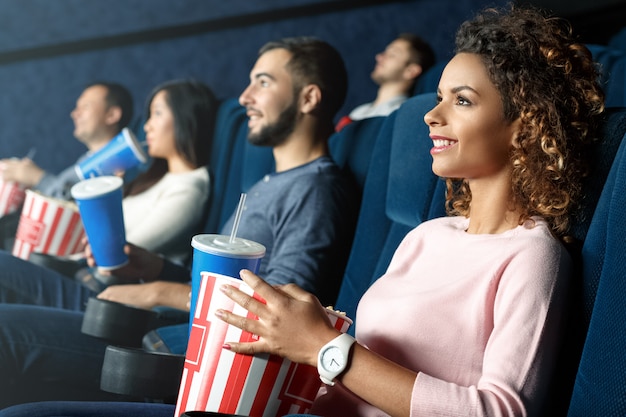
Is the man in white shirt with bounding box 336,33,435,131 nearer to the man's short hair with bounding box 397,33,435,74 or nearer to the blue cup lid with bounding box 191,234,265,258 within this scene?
the man's short hair with bounding box 397,33,435,74

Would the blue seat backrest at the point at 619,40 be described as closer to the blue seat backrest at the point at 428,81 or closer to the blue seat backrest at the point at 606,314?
the blue seat backrest at the point at 428,81

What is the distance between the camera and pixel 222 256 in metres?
0.89

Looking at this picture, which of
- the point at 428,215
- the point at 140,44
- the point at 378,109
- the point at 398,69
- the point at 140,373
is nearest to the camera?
the point at 140,373

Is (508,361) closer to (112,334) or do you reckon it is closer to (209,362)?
(209,362)

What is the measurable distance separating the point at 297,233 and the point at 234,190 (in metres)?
0.77

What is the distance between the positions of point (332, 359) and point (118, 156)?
48.9 inches

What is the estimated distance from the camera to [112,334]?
1.17 meters

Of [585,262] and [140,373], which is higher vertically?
[585,262]

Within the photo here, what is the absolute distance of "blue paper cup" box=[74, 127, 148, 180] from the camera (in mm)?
1812

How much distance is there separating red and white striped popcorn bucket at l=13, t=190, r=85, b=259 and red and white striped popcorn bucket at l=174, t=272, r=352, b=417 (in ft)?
4.01

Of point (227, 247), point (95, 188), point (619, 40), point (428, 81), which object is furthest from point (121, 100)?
point (227, 247)

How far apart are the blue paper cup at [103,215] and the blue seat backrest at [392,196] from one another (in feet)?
1.55

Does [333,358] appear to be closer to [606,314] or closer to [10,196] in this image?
[606,314]

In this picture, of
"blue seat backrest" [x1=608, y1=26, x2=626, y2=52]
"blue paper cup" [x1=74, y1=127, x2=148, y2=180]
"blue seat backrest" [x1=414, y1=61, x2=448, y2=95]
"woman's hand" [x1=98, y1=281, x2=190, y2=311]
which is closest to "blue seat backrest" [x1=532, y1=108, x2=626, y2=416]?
"woman's hand" [x1=98, y1=281, x2=190, y2=311]
